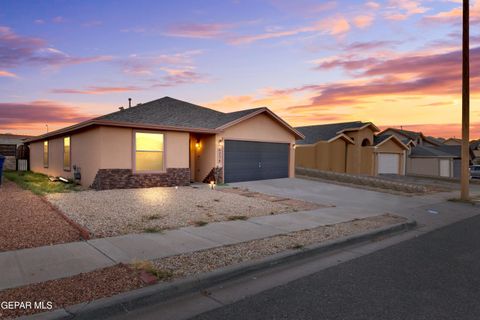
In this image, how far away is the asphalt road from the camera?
415 cm

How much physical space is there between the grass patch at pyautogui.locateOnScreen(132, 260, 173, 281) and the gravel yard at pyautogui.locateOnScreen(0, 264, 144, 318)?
0.18 metres

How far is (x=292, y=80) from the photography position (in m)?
22.6

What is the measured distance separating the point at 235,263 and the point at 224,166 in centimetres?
1342

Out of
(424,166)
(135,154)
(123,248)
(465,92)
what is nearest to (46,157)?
(135,154)

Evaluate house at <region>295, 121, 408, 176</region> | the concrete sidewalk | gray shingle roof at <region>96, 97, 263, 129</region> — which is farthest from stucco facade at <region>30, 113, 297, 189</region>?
house at <region>295, 121, 408, 176</region>

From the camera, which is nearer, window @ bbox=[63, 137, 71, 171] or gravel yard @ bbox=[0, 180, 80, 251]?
gravel yard @ bbox=[0, 180, 80, 251]

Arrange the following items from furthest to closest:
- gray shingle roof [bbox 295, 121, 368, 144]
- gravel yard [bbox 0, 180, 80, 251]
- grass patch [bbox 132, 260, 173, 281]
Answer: gray shingle roof [bbox 295, 121, 368, 144]
gravel yard [bbox 0, 180, 80, 251]
grass patch [bbox 132, 260, 173, 281]

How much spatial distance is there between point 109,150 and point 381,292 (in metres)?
13.2

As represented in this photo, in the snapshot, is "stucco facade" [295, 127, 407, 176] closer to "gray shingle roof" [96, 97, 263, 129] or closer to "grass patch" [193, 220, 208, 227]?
"gray shingle roof" [96, 97, 263, 129]

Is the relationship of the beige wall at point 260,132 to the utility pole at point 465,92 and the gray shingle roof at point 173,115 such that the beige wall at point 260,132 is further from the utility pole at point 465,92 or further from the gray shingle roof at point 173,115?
the utility pole at point 465,92

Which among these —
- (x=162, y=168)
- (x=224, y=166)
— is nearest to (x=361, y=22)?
(x=224, y=166)

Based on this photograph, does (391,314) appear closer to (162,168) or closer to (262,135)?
(162,168)

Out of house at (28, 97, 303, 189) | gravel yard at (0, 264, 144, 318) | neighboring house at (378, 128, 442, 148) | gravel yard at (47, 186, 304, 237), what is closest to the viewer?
gravel yard at (0, 264, 144, 318)

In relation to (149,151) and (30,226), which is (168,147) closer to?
(149,151)
